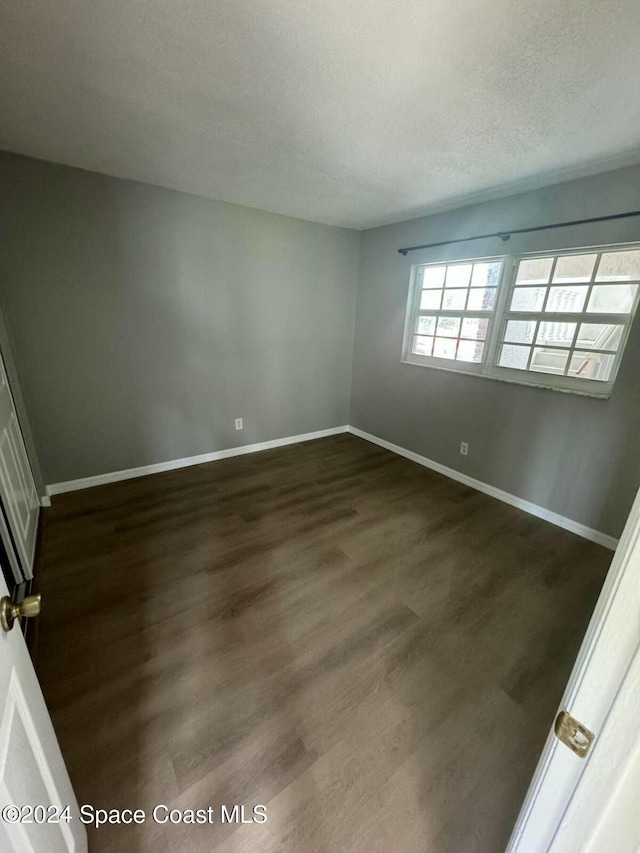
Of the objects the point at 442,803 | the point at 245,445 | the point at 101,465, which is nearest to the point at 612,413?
the point at 442,803

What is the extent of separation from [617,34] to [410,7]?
0.69 meters

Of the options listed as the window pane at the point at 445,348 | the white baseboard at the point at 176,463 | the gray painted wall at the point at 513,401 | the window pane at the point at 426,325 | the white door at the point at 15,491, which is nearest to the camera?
the white door at the point at 15,491

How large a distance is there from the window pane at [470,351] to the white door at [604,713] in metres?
2.70

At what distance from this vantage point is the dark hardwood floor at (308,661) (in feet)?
3.50

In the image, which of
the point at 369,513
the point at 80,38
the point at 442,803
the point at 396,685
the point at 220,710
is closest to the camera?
the point at 442,803

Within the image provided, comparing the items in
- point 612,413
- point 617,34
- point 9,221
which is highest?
point 617,34

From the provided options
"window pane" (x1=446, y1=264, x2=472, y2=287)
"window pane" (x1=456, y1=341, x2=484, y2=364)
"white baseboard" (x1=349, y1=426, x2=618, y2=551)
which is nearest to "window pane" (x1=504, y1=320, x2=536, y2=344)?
"window pane" (x1=456, y1=341, x2=484, y2=364)

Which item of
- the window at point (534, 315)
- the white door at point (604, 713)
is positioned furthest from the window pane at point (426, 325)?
the white door at point (604, 713)

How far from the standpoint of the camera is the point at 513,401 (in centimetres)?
266

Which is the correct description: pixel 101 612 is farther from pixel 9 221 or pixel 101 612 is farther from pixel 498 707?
pixel 9 221

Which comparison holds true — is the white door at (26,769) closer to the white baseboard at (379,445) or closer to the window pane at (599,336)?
the white baseboard at (379,445)

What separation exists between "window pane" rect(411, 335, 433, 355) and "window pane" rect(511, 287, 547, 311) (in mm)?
802

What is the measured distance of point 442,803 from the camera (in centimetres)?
108

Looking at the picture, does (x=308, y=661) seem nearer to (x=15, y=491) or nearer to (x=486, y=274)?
(x=15, y=491)
